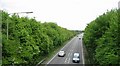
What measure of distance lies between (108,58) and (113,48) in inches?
59.8

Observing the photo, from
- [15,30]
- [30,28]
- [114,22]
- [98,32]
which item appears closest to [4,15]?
[15,30]

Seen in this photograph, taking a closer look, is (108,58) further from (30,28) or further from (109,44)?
(30,28)

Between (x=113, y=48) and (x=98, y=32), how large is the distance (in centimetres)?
1662

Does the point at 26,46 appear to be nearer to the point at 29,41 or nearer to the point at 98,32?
the point at 29,41

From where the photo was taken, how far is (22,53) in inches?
1517

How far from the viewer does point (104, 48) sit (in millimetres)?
35906

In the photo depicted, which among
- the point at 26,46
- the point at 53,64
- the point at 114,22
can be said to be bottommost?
the point at 53,64

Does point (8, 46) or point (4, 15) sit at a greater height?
point (4, 15)

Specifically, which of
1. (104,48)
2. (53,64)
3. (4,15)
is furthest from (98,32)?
(4,15)

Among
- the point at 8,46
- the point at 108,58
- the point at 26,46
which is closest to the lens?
the point at 108,58

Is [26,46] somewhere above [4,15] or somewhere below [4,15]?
below

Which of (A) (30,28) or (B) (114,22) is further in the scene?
(A) (30,28)

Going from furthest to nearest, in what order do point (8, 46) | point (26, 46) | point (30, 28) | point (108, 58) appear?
point (30, 28)
point (26, 46)
point (8, 46)
point (108, 58)

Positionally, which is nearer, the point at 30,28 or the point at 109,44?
the point at 109,44
